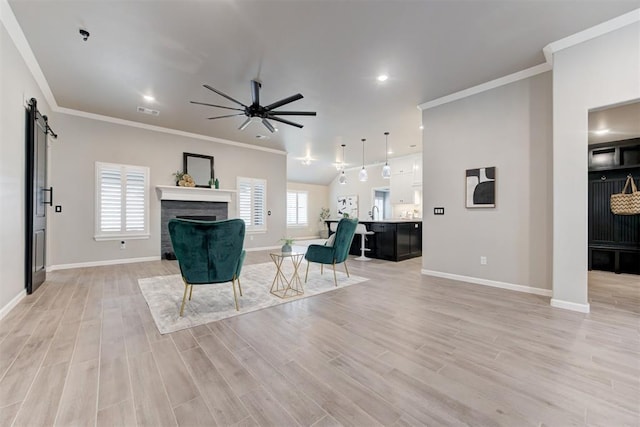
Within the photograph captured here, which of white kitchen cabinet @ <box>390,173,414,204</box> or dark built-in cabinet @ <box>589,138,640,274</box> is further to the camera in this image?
white kitchen cabinet @ <box>390,173,414,204</box>

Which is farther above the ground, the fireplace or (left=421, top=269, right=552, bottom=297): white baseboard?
the fireplace

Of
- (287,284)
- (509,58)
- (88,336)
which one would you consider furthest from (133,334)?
(509,58)

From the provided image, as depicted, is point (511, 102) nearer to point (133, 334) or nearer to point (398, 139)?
point (398, 139)

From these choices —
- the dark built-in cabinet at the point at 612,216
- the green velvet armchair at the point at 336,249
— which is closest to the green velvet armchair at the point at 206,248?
the green velvet armchair at the point at 336,249

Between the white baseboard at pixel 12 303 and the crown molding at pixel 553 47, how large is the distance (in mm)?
6366

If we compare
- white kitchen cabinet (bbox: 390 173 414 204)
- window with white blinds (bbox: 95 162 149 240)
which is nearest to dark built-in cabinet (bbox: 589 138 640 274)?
white kitchen cabinet (bbox: 390 173 414 204)

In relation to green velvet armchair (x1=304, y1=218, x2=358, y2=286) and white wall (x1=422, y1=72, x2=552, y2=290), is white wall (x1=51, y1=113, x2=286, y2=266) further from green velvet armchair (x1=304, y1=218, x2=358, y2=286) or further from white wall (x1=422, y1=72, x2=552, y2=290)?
white wall (x1=422, y1=72, x2=552, y2=290)

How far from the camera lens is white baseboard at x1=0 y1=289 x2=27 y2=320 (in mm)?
2709

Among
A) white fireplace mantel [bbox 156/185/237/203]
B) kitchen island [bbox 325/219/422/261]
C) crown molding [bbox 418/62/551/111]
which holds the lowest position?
kitchen island [bbox 325/219/422/261]

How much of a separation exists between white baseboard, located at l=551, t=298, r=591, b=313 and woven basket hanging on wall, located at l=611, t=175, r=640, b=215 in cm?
301

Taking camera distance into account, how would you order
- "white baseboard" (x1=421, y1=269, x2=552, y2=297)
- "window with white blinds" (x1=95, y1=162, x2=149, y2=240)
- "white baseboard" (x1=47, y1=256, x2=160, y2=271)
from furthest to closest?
"window with white blinds" (x1=95, y1=162, x2=149, y2=240), "white baseboard" (x1=47, y1=256, x2=160, y2=271), "white baseboard" (x1=421, y1=269, x2=552, y2=297)

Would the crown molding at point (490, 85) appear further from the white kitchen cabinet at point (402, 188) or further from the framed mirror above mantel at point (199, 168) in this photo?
the framed mirror above mantel at point (199, 168)

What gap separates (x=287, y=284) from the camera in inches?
161

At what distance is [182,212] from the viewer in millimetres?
6488
